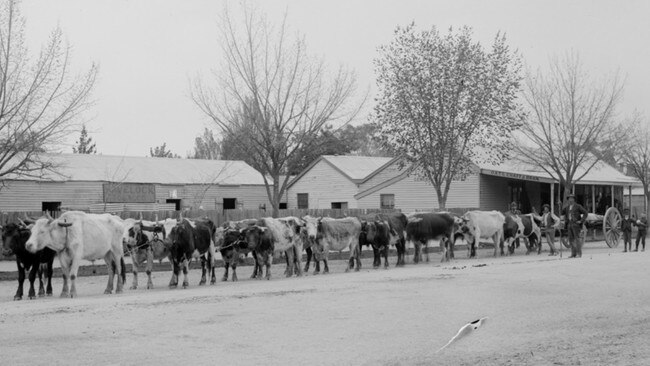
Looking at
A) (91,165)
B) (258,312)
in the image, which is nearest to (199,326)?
(258,312)

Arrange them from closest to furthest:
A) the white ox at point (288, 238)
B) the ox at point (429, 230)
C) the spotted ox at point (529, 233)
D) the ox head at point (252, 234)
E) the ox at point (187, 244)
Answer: the ox at point (187, 244)
the ox head at point (252, 234)
the white ox at point (288, 238)
the ox at point (429, 230)
the spotted ox at point (529, 233)

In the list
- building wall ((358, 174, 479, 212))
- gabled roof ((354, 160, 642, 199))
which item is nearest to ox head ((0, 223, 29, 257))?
gabled roof ((354, 160, 642, 199))

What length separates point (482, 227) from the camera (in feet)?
109

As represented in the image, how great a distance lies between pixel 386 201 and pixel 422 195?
2.74m

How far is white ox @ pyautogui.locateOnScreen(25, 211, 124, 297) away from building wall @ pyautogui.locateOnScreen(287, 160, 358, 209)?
36.1 m

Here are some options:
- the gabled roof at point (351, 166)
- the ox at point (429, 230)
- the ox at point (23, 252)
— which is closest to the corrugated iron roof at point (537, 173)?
the gabled roof at point (351, 166)

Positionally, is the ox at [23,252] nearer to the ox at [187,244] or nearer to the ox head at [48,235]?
the ox head at [48,235]

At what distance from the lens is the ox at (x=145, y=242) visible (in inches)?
856

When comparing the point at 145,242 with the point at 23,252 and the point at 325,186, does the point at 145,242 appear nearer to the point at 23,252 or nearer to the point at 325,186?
the point at 23,252

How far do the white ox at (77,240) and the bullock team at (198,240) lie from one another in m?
0.02

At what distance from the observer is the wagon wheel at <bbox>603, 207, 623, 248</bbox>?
37094mm

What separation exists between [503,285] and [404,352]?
8.09m

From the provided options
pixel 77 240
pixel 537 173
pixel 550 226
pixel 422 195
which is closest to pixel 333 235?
pixel 77 240

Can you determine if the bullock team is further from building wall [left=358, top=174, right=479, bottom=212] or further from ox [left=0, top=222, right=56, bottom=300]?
building wall [left=358, top=174, right=479, bottom=212]
